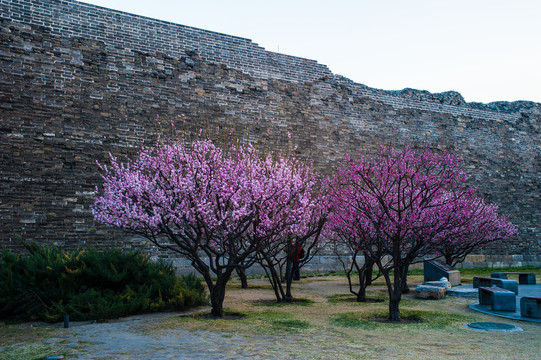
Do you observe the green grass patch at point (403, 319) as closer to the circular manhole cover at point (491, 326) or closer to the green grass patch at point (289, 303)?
the circular manhole cover at point (491, 326)

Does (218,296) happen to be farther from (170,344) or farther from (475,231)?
(475,231)

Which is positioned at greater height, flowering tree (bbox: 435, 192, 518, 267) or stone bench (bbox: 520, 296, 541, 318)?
flowering tree (bbox: 435, 192, 518, 267)

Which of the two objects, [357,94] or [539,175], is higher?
Answer: [357,94]

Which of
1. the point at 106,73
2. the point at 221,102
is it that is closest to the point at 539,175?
the point at 221,102

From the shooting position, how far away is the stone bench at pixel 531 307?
7.88m

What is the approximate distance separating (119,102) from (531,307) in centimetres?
1243

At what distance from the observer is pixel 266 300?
10859 mm

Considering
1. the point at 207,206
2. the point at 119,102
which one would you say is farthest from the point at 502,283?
the point at 119,102

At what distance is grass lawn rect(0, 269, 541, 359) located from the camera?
5.45 m

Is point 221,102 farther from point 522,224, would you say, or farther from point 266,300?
point 522,224

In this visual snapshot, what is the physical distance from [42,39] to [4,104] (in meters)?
2.32

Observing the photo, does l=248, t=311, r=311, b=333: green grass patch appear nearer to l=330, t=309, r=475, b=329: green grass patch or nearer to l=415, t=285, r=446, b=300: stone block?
l=330, t=309, r=475, b=329: green grass patch

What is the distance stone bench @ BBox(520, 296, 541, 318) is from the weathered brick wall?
8.20m

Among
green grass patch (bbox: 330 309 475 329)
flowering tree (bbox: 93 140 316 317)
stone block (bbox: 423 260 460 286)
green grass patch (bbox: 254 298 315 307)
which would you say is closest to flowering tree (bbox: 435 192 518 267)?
stone block (bbox: 423 260 460 286)
